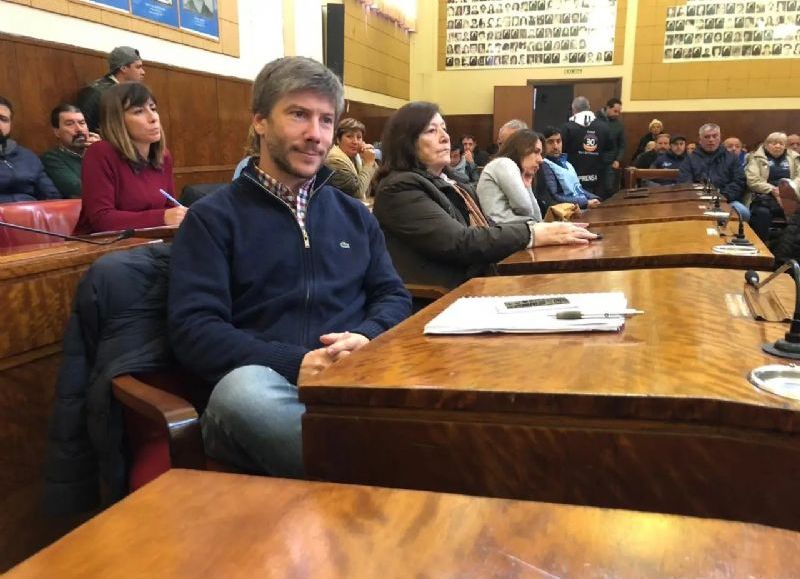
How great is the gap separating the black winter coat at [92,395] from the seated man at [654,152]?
27.2 feet

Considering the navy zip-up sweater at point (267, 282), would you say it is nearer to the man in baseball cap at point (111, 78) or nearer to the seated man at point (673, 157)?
the man in baseball cap at point (111, 78)

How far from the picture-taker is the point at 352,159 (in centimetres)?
529

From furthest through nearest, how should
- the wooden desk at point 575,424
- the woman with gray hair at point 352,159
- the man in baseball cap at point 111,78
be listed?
the man in baseball cap at point 111,78, the woman with gray hair at point 352,159, the wooden desk at point 575,424

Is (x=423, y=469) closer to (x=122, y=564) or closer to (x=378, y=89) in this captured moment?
(x=122, y=564)

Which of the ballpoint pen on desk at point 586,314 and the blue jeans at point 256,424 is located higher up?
the ballpoint pen on desk at point 586,314

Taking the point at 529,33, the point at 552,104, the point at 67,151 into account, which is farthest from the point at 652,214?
the point at 552,104

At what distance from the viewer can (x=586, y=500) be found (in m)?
0.81

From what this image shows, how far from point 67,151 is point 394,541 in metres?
4.08

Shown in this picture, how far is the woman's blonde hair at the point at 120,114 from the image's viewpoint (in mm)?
2438

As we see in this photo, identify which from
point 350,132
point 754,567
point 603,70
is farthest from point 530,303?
point 603,70

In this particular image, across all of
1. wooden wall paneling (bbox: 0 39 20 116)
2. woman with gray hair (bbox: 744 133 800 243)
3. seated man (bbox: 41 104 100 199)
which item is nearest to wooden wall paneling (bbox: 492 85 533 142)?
woman with gray hair (bbox: 744 133 800 243)

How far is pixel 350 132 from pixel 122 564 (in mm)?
4736

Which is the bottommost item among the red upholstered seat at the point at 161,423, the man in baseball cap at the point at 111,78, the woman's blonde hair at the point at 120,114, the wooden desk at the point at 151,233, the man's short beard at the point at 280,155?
the red upholstered seat at the point at 161,423

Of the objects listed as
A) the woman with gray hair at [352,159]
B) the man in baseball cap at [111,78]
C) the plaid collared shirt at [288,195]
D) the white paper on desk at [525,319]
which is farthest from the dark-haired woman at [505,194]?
the man in baseball cap at [111,78]
